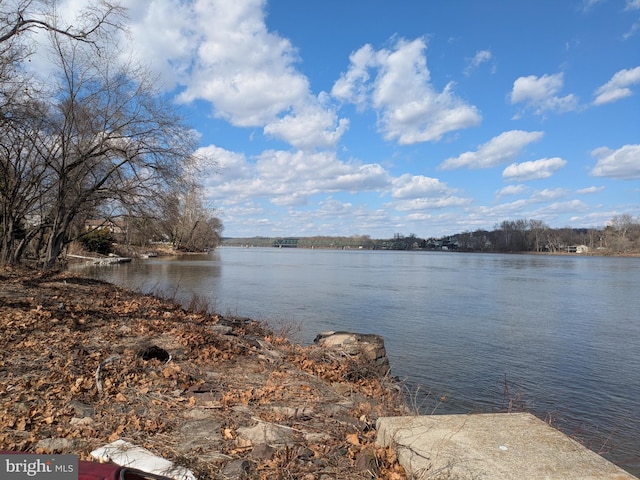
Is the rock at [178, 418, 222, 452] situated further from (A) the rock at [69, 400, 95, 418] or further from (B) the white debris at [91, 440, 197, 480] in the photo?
(A) the rock at [69, 400, 95, 418]

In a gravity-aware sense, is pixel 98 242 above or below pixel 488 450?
above

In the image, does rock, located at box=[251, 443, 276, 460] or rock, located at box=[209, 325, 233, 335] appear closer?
rock, located at box=[251, 443, 276, 460]

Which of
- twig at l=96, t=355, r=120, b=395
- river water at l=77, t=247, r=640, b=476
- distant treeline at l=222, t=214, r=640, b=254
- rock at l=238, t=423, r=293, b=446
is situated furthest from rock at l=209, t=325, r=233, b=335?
distant treeline at l=222, t=214, r=640, b=254

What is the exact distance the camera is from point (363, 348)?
1004 centimetres

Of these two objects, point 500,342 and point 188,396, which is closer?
point 188,396

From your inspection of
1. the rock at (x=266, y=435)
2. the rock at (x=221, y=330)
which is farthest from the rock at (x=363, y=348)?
the rock at (x=266, y=435)

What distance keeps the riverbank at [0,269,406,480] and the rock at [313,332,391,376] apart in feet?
1.47

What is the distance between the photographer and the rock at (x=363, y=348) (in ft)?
31.8

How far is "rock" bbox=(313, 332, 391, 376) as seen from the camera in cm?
969

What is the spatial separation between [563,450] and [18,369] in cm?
676

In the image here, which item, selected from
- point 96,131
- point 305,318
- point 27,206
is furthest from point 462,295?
point 27,206

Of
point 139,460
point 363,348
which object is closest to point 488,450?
point 139,460

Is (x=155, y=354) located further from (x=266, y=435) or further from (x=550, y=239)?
(x=550, y=239)

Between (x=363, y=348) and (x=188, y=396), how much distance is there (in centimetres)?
500
